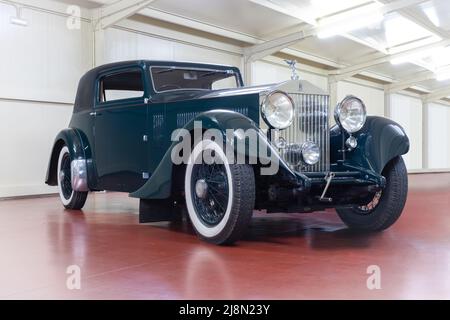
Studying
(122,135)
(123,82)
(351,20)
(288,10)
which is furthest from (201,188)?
(351,20)

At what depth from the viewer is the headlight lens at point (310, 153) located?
3.45m

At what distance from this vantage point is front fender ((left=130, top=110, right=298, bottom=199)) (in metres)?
3.05

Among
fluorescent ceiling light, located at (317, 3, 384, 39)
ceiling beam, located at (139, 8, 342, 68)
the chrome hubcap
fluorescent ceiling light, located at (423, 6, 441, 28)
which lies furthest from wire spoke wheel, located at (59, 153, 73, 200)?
fluorescent ceiling light, located at (423, 6, 441, 28)

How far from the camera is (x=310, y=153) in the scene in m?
3.46

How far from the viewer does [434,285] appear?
2.32 metres

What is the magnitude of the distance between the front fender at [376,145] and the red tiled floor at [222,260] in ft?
1.86

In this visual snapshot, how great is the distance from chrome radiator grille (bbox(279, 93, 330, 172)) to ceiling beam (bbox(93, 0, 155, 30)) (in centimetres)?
509

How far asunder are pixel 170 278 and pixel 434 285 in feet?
4.17

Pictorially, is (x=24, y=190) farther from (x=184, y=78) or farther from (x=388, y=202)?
(x=388, y=202)

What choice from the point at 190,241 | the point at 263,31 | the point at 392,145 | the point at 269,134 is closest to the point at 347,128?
the point at 392,145

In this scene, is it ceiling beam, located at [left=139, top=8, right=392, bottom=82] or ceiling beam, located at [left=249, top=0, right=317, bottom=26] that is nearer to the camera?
ceiling beam, located at [left=139, top=8, right=392, bottom=82]

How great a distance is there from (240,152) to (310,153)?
667mm

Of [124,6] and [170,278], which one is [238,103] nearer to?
[170,278]

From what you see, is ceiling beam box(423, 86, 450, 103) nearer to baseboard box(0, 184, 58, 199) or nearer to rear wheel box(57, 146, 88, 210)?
baseboard box(0, 184, 58, 199)
